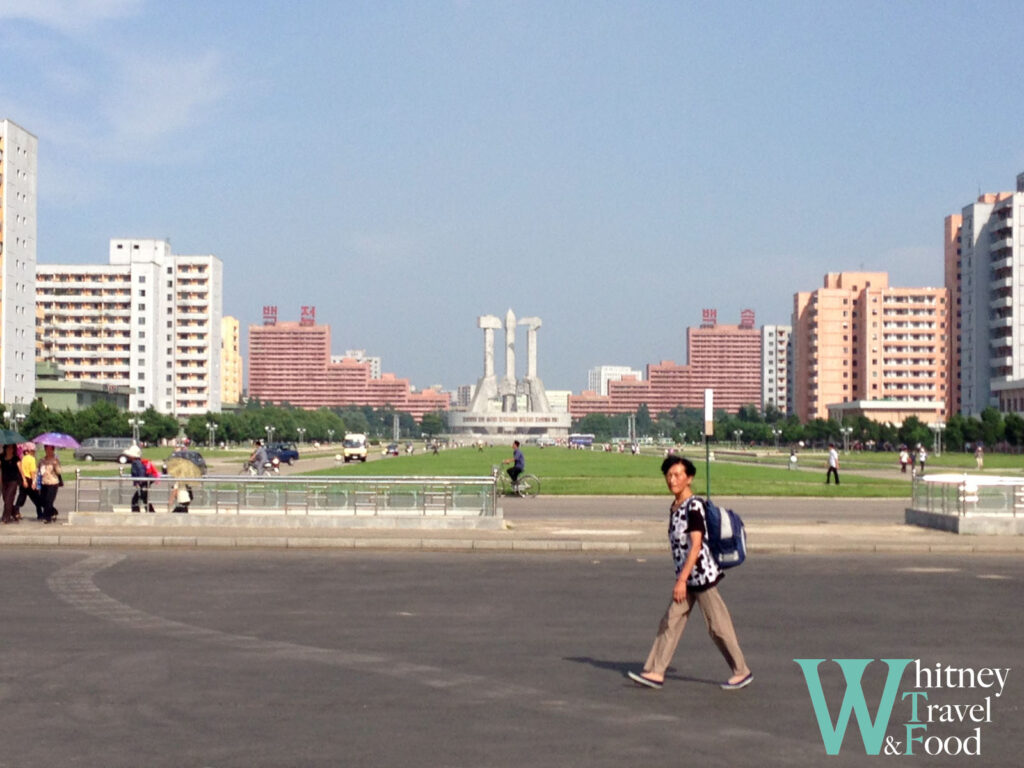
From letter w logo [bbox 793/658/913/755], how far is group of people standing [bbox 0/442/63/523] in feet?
64.0

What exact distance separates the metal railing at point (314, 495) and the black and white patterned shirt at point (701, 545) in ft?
53.4

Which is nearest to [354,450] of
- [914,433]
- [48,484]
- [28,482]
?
[28,482]

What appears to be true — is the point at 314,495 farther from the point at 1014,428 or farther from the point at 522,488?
the point at 1014,428

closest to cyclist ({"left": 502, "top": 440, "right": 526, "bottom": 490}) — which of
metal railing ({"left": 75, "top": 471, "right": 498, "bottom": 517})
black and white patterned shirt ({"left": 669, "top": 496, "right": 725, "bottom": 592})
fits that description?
metal railing ({"left": 75, "top": 471, "right": 498, "bottom": 517})

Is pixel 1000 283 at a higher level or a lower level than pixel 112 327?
higher

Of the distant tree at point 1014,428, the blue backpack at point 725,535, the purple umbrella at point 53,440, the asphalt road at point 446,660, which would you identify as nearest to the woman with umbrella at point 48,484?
the purple umbrella at point 53,440

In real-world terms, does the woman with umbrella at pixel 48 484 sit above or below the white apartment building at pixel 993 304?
below

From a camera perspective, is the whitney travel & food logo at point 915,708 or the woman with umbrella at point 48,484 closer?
the whitney travel & food logo at point 915,708

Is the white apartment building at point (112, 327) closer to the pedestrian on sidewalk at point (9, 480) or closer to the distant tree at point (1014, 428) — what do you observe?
the distant tree at point (1014, 428)

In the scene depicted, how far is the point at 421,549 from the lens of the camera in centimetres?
2266

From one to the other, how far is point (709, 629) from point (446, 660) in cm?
268

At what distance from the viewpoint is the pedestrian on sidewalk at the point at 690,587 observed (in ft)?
31.8

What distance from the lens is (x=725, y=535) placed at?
31.6 feet

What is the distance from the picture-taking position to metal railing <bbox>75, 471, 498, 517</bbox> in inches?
1024
